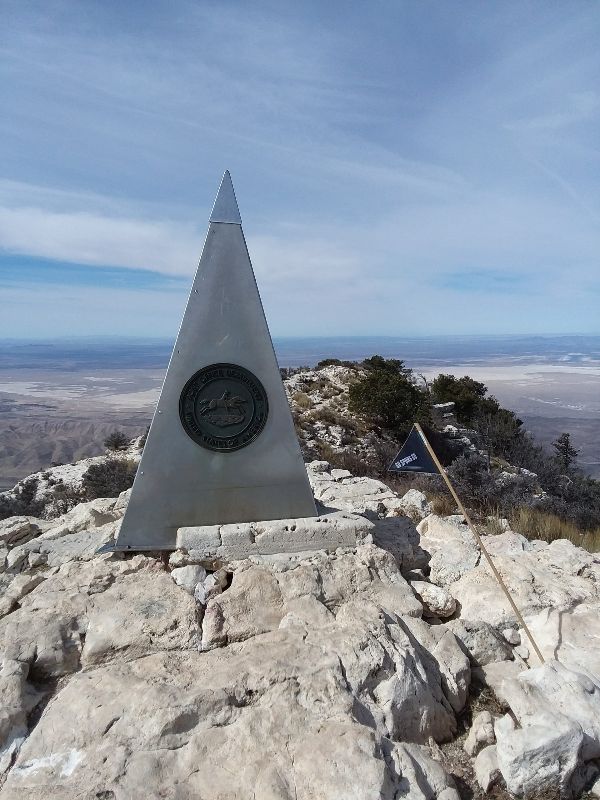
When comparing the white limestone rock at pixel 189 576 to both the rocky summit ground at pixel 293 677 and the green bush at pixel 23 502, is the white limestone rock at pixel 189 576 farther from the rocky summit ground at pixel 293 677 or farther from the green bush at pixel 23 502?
the green bush at pixel 23 502

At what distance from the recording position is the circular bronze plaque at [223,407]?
604cm

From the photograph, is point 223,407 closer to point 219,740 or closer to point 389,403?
point 219,740

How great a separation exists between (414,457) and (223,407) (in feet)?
7.69

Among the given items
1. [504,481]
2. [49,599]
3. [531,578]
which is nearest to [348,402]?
[504,481]

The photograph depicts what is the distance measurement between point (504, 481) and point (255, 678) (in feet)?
28.0

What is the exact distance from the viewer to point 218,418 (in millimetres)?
6109

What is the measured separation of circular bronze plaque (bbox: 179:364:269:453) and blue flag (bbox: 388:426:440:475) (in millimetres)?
1704

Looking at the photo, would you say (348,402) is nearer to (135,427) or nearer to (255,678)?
(135,427)

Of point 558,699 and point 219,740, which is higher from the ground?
point 219,740

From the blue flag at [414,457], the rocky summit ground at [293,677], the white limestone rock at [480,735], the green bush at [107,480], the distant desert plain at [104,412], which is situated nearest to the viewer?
the rocky summit ground at [293,677]

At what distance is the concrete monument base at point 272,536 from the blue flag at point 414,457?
802mm

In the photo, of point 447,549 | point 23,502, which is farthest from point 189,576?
point 23,502

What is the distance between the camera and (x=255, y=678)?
4062 mm

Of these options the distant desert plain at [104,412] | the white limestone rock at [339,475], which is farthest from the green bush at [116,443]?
the white limestone rock at [339,475]
